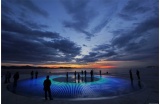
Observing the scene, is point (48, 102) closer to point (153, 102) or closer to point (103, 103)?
point (103, 103)

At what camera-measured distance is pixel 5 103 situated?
29.0 ft

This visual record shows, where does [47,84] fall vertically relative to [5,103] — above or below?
above

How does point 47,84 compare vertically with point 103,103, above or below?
above

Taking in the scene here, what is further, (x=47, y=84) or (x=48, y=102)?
(x=47, y=84)

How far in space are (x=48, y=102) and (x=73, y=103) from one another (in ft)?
6.00

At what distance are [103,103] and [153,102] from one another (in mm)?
3498

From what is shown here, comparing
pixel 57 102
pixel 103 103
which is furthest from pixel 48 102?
pixel 103 103

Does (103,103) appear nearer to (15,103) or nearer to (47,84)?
(47,84)

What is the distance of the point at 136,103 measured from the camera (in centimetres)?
859

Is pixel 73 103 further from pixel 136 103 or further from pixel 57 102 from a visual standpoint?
pixel 136 103

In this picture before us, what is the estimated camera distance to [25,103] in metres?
8.62

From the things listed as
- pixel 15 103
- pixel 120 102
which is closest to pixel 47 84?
pixel 15 103

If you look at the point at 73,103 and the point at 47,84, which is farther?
the point at 47,84

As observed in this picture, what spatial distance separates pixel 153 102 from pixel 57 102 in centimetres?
674
